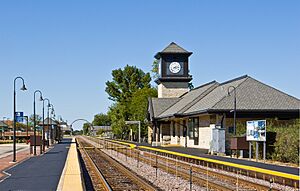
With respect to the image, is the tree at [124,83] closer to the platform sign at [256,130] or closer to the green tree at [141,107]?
the green tree at [141,107]

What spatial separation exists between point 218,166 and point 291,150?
4.44m

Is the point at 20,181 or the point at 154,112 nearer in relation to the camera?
the point at 20,181

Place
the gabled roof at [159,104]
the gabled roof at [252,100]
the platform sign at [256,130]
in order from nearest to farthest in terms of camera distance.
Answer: the platform sign at [256,130], the gabled roof at [252,100], the gabled roof at [159,104]

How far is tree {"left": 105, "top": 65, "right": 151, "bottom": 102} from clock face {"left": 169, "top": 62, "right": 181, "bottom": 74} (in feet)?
151

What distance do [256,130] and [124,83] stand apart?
86945 mm

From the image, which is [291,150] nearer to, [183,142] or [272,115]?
[272,115]

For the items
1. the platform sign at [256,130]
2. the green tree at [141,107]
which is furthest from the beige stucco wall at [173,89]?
the platform sign at [256,130]

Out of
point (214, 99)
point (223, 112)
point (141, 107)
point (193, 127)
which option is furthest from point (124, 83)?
point (223, 112)

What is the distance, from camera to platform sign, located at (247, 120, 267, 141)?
98.9ft

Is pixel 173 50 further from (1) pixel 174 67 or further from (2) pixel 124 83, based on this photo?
(2) pixel 124 83

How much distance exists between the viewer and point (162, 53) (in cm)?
6900

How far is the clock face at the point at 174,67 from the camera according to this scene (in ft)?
230

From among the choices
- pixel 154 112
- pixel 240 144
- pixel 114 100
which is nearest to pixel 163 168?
pixel 240 144

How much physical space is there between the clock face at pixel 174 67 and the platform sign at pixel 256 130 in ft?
125
